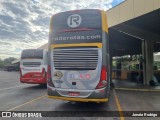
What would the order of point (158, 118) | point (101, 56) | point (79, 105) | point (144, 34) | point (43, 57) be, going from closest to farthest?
point (158, 118), point (101, 56), point (79, 105), point (43, 57), point (144, 34)

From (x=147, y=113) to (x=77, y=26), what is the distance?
4.51 m

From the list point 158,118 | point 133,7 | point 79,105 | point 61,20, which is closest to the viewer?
point 158,118

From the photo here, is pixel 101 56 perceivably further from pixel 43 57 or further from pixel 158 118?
pixel 43 57

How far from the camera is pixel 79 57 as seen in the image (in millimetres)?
9266

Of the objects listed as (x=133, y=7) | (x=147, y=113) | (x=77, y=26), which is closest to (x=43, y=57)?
(x=133, y=7)

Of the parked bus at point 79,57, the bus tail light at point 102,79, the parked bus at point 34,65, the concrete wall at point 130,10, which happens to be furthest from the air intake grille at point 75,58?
the parked bus at point 34,65

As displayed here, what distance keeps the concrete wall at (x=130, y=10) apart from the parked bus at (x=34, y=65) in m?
6.15

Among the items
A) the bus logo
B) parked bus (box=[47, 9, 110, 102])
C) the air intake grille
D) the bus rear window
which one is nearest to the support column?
the bus rear window

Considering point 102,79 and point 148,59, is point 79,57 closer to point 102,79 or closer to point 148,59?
point 102,79

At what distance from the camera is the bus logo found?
31.0 feet

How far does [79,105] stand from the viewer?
10.7 metres

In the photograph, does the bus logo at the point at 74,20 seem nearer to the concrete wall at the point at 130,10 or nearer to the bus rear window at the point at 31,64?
the concrete wall at the point at 130,10

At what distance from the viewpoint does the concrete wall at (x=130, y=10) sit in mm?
13827

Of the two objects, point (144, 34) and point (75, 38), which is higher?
point (144, 34)
